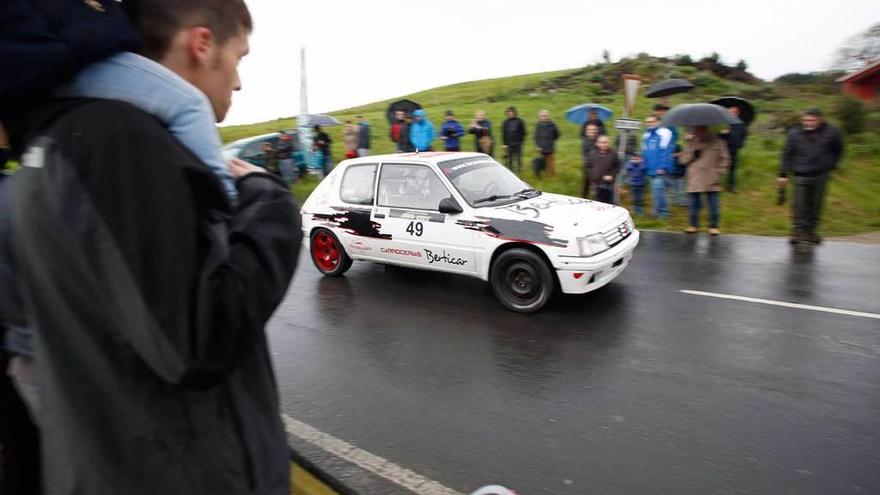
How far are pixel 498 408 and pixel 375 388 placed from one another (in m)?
0.99

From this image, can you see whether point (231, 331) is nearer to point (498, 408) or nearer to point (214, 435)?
point (214, 435)

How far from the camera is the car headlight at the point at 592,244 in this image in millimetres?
5852

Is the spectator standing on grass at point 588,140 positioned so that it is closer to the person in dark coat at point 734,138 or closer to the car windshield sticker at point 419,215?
the person in dark coat at point 734,138

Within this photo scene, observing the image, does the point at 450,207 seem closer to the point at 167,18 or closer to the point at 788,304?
the point at 788,304

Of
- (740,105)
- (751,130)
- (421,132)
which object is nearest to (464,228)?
(421,132)

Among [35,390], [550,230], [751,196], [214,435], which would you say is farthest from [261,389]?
[751,196]

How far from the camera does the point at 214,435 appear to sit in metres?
1.15

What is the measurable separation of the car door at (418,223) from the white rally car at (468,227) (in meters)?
0.01

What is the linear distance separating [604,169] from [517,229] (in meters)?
5.66

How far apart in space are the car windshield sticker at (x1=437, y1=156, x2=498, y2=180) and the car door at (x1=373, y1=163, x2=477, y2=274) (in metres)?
0.16

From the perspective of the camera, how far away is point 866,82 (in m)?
20.6

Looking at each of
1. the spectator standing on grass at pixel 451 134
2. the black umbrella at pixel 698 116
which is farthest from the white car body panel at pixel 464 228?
the spectator standing on grass at pixel 451 134

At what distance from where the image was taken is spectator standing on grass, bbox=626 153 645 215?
40.5ft

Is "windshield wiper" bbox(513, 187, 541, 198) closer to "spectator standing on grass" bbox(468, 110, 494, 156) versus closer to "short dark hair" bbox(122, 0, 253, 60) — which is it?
"short dark hair" bbox(122, 0, 253, 60)
